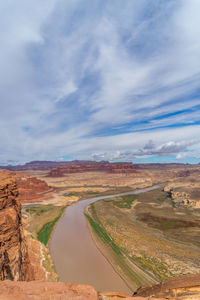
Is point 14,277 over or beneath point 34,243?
over

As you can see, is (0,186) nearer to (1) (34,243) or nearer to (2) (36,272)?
(2) (36,272)

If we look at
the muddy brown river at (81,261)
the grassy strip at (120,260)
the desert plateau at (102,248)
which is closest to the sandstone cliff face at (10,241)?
the desert plateau at (102,248)

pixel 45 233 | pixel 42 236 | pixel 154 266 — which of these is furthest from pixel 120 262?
pixel 45 233

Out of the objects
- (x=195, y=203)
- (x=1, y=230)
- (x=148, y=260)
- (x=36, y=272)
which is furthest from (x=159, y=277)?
(x=195, y=203)

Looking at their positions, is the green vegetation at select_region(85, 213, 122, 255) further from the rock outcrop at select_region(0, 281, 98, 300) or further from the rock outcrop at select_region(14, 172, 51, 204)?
the rock outcrop at select_region(14, 172, 51, 204)

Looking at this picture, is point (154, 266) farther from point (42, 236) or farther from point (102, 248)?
point (42, 236)

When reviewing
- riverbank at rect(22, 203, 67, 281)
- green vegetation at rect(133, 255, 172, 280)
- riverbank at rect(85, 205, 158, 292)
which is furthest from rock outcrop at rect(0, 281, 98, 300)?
green vegetation at rect(133, 255, 172, 280)
